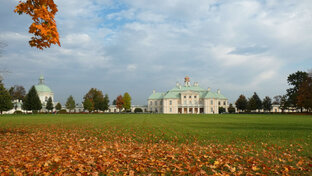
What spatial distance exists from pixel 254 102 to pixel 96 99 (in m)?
57.6

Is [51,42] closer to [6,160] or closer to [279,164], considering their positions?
[6,160]

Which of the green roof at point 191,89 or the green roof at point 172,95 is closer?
the green roof at point 191,89

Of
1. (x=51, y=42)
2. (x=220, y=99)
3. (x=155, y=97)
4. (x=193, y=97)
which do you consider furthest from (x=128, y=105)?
(x=51, y=42)

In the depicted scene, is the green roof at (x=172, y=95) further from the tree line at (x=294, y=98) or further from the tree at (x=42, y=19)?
the tree at (x=42, y=19)

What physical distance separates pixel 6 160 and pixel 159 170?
4.23 m

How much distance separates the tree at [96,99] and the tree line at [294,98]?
5344 centimetres

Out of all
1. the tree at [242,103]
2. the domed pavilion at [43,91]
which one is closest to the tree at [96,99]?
the domed pavilion at [43,91]

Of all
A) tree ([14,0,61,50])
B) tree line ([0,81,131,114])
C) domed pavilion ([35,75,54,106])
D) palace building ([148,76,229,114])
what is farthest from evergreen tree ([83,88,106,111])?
tree ([14,0,61,50])

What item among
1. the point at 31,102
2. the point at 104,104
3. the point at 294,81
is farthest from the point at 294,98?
the point at 31,102

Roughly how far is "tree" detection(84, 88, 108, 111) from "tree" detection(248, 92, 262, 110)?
174 ft

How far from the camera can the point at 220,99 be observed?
106 metres

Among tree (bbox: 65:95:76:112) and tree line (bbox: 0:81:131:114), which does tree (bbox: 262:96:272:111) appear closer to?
tree line (bbox: 0:81:131:114)

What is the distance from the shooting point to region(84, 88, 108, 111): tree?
87500mm

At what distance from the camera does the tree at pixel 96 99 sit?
287 ft
